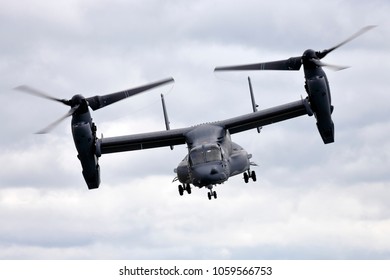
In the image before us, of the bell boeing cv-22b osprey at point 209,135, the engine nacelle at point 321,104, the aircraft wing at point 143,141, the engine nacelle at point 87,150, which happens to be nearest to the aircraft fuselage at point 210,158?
the bell boeing cv-22b osprey at point 209,135

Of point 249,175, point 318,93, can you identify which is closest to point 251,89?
point 249,175

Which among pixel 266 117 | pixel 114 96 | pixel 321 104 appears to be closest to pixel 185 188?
pixel 266 117

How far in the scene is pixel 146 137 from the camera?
67.9 metres

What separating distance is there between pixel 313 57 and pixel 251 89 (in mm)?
12734

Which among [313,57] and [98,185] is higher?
[313,57]

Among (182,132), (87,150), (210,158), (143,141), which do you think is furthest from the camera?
(143,141)

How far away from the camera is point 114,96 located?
63.7 m

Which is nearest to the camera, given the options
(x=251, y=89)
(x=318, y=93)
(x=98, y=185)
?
(x=318, y=93)

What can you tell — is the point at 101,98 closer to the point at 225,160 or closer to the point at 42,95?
the point at 42,95

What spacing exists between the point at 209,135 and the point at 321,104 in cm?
692

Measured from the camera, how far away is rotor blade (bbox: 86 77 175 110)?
207 ft

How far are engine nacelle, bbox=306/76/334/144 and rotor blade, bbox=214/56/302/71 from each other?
160 centimetres

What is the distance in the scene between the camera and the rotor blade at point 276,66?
204 feet

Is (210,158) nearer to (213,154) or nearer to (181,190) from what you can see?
(213,154)
